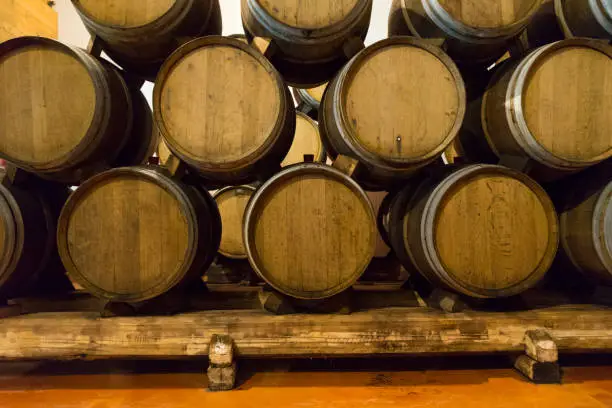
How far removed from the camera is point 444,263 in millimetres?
2076

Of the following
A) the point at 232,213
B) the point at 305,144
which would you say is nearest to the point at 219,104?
the point at 232,213

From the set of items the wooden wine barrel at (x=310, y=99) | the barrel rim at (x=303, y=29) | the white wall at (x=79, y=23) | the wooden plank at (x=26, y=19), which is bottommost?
the wooden wine barrel at (x=310, y=99)

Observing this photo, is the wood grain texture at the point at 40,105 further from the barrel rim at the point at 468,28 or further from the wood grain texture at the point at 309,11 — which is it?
the barrel rim at the point at 468,28

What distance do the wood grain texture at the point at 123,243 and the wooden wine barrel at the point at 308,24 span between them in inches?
43.2

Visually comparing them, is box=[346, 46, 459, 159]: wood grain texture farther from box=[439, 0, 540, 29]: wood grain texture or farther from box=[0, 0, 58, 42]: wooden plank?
box=[0, 0, 58, 42]: wooden plank

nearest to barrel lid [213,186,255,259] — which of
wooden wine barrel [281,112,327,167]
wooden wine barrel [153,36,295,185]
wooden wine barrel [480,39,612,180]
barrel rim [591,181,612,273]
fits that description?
wooden wine barrel [281,112,327,167]

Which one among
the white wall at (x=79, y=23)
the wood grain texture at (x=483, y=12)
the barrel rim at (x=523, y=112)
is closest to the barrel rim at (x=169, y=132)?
the wood grain texture at (x=483, y=12)

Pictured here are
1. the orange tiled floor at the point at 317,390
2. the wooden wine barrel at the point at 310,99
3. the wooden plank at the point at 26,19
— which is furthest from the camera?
the wooden wine barrel at the point at 310,99

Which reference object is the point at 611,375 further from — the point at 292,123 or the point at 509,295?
the point at 292,123

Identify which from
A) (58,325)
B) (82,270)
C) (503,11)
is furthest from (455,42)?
(58,325)

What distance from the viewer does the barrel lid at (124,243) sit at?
213 centimetres

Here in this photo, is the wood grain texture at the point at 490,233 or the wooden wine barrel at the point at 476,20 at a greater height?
the wooden wine barrel at the point at 476,20

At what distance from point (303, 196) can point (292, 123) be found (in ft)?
2.21

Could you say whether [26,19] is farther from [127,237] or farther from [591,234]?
[591,234]
